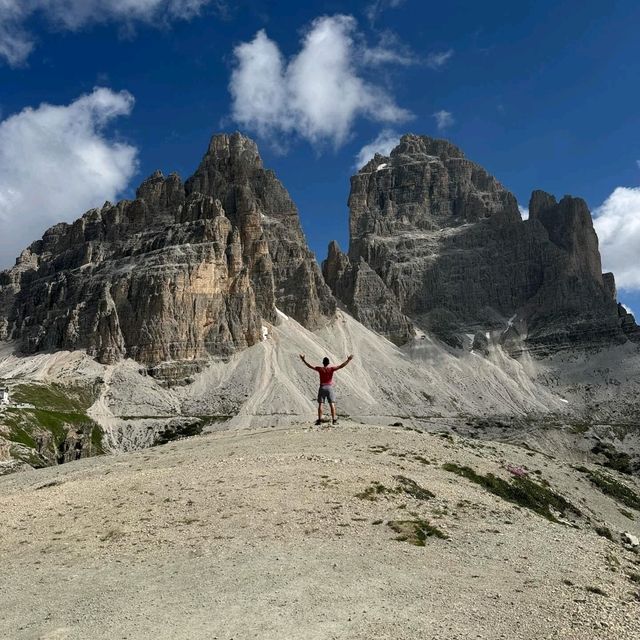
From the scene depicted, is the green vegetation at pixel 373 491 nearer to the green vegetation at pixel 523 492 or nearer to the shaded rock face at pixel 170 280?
the green vegetation at pixel 523 492

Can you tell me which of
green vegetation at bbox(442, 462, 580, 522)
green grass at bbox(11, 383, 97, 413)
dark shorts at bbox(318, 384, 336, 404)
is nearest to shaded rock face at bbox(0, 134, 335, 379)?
green grass at bbox(11, 383, 97, 413)

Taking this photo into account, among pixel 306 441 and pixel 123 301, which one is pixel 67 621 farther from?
pixel 123 301

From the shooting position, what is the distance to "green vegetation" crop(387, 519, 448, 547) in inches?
677

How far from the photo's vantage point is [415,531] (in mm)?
17875

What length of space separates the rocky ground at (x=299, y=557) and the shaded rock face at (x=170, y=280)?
11937 cm

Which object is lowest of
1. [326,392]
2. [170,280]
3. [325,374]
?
[326,392]

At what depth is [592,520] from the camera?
30.4 metres

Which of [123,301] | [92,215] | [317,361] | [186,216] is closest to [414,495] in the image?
[317,361]

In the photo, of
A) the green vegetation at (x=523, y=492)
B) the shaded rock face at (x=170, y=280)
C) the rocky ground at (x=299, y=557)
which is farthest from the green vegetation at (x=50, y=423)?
the green vegetation at (x=523, y=492)

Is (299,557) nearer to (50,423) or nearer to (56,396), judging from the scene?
(50,423)

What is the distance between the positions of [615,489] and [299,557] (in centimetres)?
3489

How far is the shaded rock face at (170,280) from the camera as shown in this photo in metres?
147

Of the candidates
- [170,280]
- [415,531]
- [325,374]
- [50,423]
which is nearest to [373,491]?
[415,531]

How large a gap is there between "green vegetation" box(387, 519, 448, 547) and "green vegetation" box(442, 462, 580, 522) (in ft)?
29.6
